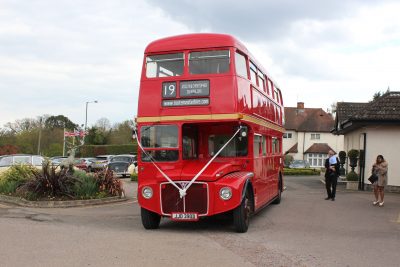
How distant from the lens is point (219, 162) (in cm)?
1130

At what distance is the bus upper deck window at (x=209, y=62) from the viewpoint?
10969 mm

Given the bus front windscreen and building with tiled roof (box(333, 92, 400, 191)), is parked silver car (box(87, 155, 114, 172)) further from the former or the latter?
building with tiled roof (box(333, 92, 400, 191))

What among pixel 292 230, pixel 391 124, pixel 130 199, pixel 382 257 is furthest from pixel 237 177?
pixel 391 124

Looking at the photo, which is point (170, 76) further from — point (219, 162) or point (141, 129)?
point (219, 162)

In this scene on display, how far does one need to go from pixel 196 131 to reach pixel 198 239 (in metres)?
3.20

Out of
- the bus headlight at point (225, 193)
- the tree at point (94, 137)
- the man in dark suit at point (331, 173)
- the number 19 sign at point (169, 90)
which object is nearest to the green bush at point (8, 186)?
the number 19 sign at point (169, 90)

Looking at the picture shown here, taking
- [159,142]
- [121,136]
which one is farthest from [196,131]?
[121,136]

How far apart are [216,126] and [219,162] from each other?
104 cm

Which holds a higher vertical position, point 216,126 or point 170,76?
point 170,76

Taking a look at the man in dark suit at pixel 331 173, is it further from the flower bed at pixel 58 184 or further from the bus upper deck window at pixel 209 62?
the bus upper deck window at pixel 209 62

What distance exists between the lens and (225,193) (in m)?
10.1

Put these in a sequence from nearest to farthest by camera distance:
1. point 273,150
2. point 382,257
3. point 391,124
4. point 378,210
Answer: point 382,257, point 378,210, point 273,150, point 391,124

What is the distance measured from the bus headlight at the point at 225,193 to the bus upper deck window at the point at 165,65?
9.58 feet

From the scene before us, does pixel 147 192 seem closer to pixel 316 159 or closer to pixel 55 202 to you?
pixel 55 202
